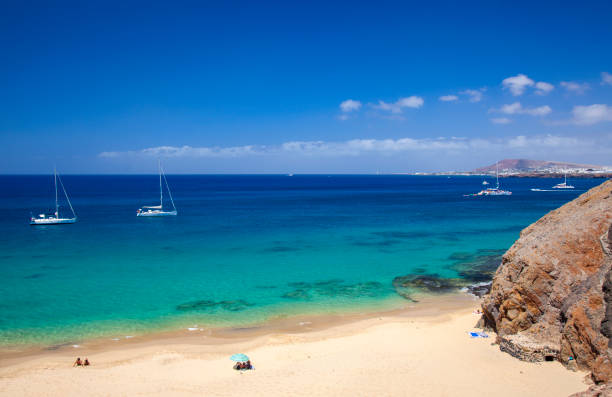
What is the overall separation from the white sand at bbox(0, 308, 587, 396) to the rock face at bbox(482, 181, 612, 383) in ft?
2.89

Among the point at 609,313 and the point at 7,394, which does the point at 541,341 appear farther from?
the point at 7,394

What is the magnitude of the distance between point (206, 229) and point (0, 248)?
85.7ft

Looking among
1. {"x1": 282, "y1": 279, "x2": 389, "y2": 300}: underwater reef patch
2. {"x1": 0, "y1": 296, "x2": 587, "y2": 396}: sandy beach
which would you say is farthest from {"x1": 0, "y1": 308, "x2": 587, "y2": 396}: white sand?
{"x1": 282, "y1": 279, "x2": 389, "y2": 300}: underwater reef patch

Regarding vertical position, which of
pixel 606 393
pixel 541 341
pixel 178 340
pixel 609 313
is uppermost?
pixel 609 313

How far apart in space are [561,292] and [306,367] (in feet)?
39.6

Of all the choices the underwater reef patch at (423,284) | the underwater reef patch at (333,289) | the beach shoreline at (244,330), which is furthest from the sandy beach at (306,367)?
the underwater reef patch at (423,284)

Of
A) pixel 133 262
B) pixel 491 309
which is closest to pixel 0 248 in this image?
pixel 133 262

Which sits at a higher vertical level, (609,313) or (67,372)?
(609,313)

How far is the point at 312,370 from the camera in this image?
59.3 ft

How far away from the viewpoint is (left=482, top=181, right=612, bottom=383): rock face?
50.6 ft

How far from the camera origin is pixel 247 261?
41.3 metres

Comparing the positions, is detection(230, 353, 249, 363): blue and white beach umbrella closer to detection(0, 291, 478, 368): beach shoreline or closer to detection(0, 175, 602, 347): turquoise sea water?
detection(0, 291, 478, 368): beach shoreline

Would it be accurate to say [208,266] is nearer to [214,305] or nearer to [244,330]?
[214,305]

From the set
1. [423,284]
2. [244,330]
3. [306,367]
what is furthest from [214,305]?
[423,284]
